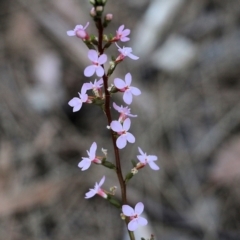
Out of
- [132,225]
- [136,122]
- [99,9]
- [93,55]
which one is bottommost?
[132,225]

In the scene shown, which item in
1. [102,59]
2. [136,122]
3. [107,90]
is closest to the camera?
[102,59]

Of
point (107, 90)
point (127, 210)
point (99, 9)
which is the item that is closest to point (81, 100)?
point (107, 90)

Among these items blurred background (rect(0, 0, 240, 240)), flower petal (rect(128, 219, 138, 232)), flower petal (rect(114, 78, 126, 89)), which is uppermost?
blurred background (rect(0, 0, 240, 240))

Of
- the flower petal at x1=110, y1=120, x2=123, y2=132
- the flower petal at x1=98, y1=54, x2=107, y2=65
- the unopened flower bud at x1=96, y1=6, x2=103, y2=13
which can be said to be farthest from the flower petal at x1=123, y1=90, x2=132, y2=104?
the unopened flower bud at x1=96, y1=6, x2=103, y2=13

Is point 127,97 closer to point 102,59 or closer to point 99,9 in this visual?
point 102,59

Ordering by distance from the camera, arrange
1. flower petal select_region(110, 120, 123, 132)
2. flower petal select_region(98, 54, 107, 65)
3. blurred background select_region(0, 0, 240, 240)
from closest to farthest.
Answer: flower petal select_region(98, 54, 107, 65)
flower petal select_region(110, 120, 123, 132)
blurred background select_region(0, 0, 240, 240)

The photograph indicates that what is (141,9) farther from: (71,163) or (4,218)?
(4,218)

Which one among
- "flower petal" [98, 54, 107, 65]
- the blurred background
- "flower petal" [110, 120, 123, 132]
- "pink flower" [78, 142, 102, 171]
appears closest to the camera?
"flower petal" [98, 54, 107, 65]

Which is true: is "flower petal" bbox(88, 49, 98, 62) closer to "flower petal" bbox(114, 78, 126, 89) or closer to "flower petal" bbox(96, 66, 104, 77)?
"flower petal" bbox(96, 66, 104, 77)
